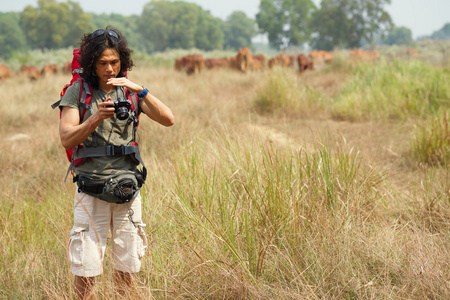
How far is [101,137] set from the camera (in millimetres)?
1892

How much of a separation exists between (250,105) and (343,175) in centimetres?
515

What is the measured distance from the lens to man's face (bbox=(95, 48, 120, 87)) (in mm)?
1875

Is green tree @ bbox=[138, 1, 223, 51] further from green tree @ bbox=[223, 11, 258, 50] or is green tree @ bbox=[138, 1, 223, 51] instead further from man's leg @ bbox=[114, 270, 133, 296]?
man's leg @ bbox=[114, 270, 133, 296]

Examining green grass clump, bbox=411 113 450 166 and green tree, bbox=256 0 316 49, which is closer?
green grass clump, bbox=411 113 450 166

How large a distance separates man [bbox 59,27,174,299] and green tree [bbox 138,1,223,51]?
8704 cm

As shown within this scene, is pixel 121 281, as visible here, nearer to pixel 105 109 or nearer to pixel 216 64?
pixel 105 109

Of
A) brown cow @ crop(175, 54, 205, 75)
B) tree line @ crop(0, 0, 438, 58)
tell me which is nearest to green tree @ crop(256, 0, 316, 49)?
tree line @ crop(0, 0, 438, 58)

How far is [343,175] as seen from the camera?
9.74ft

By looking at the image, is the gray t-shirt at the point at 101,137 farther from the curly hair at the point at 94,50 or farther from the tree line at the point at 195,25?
the tree line at the point at 195,25

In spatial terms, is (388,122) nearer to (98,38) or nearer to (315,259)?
(315,259)

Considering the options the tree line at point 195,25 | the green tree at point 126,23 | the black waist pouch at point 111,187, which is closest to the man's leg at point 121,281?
the black waist pouch at point 111,187

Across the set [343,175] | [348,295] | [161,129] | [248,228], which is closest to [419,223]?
[343,175]

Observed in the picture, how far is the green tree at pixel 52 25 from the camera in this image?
6581cm

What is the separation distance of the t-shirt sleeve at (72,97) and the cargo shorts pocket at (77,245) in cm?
54
